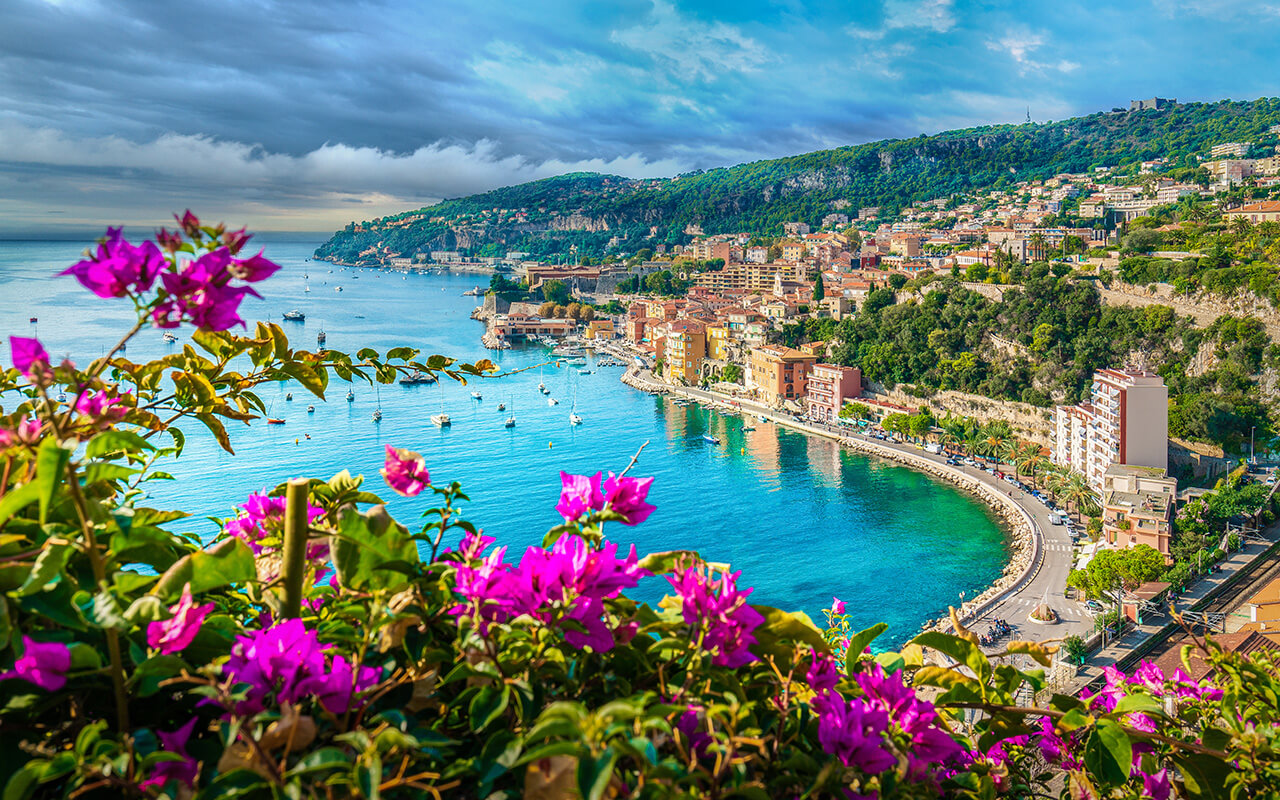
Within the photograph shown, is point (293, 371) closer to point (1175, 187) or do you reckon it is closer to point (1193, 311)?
point (1193, 311)

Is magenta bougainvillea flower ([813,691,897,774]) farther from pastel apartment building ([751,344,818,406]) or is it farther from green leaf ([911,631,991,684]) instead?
pastel apartment building ([751,344,818,406])

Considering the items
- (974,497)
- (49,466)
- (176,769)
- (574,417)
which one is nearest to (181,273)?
(49,466)

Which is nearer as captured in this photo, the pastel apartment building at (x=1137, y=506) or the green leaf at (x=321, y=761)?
the green leaf at (x=321, y=761)

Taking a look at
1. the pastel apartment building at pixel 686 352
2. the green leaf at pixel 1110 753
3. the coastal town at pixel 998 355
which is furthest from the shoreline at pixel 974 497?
the green leaf at pixel 1110 753

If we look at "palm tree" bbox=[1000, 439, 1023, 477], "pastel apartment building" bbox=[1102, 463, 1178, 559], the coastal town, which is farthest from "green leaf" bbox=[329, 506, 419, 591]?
"palm tree" bbox=[1000, 439, 1023, 477]

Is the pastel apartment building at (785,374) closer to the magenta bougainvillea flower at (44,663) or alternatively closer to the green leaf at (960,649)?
the green leaf at (960,649)

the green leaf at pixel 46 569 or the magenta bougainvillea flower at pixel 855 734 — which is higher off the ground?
the green leaf at pixel 46 569

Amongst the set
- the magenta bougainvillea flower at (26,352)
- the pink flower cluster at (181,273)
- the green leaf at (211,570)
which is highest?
the pink flower cluster at (181,273)

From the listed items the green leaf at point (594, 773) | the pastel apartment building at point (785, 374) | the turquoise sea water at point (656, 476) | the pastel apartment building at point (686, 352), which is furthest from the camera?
the pastel apartment building at point (686, 352)
